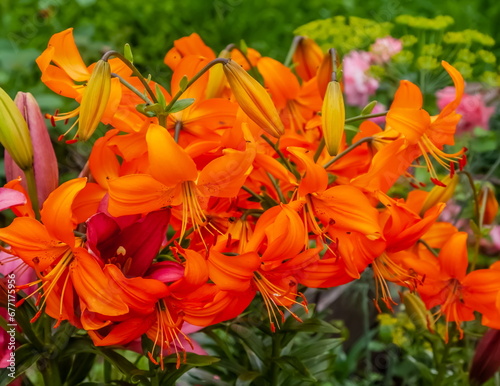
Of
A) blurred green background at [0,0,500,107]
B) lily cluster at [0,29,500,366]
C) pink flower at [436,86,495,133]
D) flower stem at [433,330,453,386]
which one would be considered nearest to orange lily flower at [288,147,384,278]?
lily cluster at [0,29,500,366]

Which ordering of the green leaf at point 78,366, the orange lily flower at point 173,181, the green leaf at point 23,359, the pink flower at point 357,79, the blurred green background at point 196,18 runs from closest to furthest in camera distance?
1. the orange lily flower at point 173,181
2. the green leaf at point 23,359
3. the green leaf at point 78,366
4. the pink flower at point 357,79
5. the blurred green background at point 196,18

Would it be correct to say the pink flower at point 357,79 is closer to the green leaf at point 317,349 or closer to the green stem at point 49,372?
the green leaf at point 317,349

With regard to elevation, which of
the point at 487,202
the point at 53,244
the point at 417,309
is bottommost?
the point at 417,309

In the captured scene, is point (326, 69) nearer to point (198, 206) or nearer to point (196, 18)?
point (198, 206)

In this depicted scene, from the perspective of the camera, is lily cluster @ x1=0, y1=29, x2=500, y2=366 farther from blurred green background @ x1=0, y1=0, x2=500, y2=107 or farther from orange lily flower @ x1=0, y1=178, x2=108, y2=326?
blurred green background @ x1=0, y1=0, x2=500, y2=107

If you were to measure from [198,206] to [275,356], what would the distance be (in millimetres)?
283

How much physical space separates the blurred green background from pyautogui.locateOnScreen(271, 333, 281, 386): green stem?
4.33 ft

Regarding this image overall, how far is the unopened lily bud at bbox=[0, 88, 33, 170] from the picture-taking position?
664mm

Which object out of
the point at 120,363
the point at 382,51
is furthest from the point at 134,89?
the point at 382,51

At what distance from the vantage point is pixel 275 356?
34.1 inches

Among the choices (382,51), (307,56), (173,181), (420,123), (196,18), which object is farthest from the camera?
(196,18)

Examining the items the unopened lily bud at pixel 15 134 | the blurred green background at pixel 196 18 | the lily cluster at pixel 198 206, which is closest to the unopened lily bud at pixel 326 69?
the lily cluster at pixel 198 206

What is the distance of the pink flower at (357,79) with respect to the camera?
6.31 feet

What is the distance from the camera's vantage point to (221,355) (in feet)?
3.04
